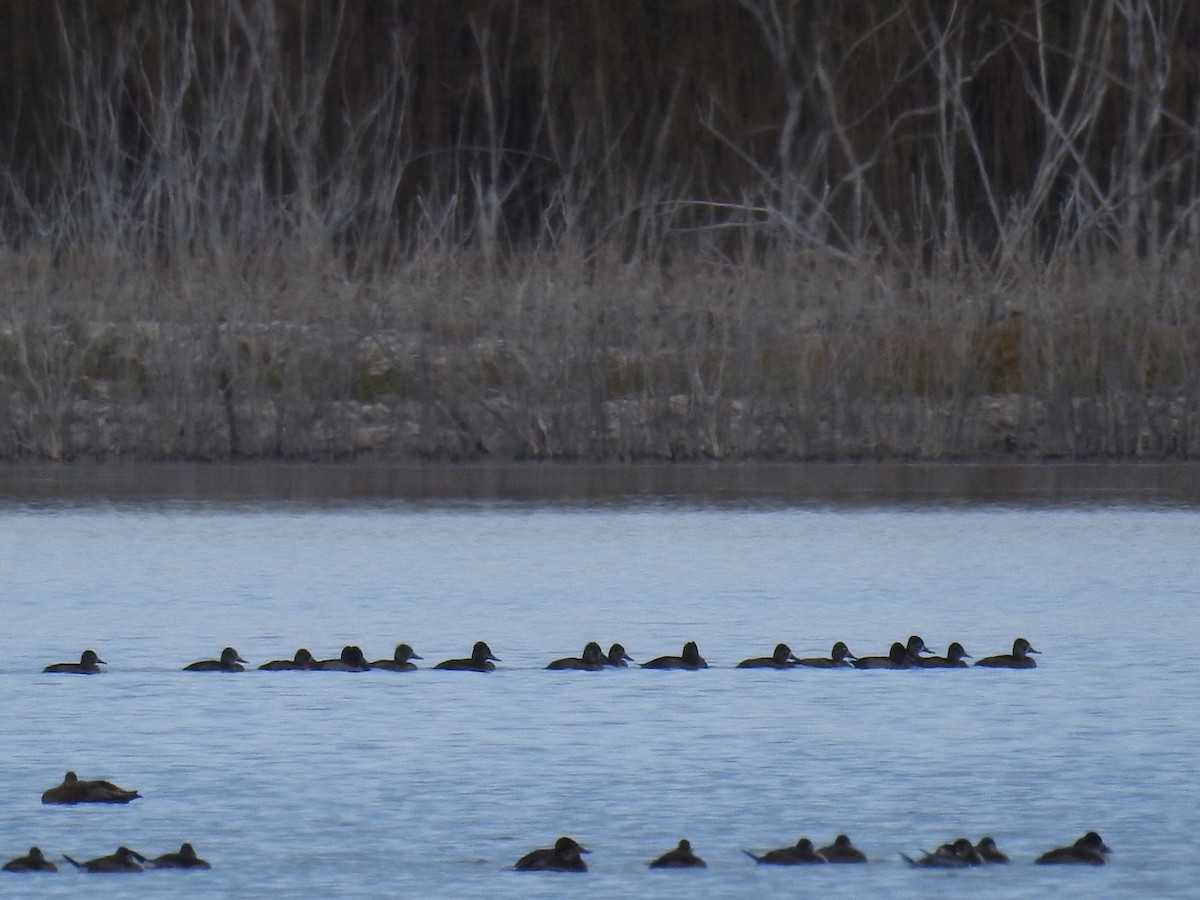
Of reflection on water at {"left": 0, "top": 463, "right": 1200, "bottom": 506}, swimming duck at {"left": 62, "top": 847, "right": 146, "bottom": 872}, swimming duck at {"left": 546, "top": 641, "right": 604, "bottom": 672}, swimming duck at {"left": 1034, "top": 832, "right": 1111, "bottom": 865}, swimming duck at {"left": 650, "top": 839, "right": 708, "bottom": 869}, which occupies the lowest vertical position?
swimming duck at {"left": 62, "top": 847, "right": 146, "bottom": 872}

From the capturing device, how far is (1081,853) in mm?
7887

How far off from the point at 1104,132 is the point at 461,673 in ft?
69.7

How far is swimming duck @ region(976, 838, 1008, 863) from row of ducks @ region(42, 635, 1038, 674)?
12.4 ft

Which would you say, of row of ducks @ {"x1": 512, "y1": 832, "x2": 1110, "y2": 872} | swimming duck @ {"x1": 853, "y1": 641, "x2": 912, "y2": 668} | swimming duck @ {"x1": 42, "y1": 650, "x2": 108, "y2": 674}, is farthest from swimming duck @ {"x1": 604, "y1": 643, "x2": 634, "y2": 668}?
row of ducks @ {"x1": 512, "y1": 832, "x2": 1110, "y2": 872}

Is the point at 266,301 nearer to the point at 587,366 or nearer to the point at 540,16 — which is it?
the point at 587,366

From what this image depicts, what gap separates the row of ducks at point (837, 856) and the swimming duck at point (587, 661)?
360cm

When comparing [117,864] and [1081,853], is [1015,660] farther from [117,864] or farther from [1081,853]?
[117,864]

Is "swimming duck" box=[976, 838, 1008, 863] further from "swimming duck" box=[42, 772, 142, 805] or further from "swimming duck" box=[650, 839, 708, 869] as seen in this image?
"swimming duck" box=[42, 772, 142, 805]

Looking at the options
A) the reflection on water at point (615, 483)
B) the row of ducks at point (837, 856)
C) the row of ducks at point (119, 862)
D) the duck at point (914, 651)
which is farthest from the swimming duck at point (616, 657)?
the reflection on water at point (615, 483)

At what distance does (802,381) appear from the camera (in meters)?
21.9

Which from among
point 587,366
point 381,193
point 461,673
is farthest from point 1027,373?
point 461,673

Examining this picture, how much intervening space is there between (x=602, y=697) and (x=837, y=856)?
10.7 feet

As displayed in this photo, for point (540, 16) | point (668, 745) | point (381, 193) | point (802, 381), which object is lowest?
point (668, 745)

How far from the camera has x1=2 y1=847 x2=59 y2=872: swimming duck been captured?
775cm
